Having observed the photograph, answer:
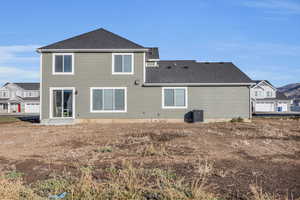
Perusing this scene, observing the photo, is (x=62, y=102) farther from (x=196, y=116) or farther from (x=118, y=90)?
(x=196, y=116)

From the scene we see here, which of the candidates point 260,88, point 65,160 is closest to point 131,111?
point 65,160

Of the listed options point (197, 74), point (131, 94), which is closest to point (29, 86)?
point (131, 94)

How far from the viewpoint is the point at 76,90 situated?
62.3 ft

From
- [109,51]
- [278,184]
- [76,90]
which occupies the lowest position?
[278,184]

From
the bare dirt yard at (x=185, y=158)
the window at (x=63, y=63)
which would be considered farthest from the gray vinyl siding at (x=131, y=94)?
the bare dirt yard at (x=185, y=158)

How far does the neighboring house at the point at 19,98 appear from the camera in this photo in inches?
2085

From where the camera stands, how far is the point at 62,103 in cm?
1922

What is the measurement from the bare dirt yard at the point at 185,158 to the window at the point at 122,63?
26.3 ft

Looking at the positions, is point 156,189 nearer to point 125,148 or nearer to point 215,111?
point 125,148

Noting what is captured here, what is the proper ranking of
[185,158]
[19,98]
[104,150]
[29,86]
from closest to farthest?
[185,158] → [104,150] → [19,98] → [29,86]

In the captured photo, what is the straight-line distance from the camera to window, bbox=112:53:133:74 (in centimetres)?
1902

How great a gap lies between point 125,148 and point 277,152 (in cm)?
481

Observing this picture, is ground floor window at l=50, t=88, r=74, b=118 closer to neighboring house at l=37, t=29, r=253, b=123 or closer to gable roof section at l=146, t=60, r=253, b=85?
neighboring house at l=37, t=29, r=253, b=123

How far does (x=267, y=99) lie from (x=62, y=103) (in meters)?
39.7
